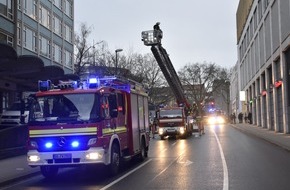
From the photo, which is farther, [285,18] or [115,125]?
[285,18]

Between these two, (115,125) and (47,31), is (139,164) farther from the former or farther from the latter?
(47,31)

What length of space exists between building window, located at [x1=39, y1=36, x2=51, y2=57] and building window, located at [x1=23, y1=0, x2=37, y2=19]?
2.85 m

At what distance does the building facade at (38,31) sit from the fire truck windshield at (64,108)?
47.5 ft

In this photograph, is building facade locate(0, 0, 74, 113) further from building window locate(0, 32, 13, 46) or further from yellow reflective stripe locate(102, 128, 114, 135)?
yellow reflective stripe locate(102, 128, 114, 135)

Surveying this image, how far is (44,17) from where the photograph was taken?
50781 millimetres

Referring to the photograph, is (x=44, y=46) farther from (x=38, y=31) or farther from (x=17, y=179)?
(x=17, y=179)

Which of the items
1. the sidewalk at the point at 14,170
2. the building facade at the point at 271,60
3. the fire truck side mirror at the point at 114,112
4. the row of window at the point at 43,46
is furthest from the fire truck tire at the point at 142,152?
the row of window at the point at 43,46

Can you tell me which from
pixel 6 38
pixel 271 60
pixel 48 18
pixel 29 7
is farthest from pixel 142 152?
pixel 48 18

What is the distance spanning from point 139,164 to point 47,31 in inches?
1486

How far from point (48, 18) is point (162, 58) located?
25.6 meters

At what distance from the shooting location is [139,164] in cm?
1659

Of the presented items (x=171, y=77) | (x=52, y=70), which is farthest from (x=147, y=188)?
(x=171, y=77)

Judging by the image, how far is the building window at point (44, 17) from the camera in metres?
49.6

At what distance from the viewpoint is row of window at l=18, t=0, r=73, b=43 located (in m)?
46.0
